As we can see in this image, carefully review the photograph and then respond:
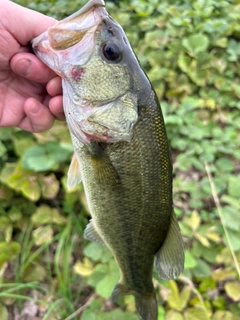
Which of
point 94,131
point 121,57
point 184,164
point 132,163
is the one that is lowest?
point 184,164

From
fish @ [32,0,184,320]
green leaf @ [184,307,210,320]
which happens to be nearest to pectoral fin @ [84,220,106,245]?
fish @ [32,0,184,320]

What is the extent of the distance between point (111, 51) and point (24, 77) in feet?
1.74

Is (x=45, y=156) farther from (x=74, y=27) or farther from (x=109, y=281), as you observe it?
(x=74, y=27)

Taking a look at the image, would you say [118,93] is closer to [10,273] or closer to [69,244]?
[69,244]

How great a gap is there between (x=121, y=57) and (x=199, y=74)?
1.57 m

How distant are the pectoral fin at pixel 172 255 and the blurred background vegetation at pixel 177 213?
1.08ft

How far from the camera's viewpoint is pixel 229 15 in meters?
2.96

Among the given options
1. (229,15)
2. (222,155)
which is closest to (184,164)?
(222,155)

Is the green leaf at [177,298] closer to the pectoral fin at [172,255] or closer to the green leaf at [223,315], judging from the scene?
the green leaf at [223,315]

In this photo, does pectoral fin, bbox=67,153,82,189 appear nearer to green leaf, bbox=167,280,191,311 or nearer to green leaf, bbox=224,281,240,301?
green leaf, bbox=167,280,191,311

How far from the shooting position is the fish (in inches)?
41.0

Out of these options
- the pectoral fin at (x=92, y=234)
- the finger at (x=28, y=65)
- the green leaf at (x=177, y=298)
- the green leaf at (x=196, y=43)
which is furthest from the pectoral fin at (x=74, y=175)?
the green leaf at (x=196, y=43)

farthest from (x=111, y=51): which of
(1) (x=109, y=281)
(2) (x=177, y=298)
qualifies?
(2) (x=177, y=298)

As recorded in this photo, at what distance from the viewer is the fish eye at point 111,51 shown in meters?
1.06
